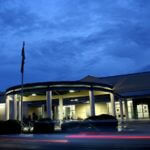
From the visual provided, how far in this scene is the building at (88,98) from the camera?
36.8 metres

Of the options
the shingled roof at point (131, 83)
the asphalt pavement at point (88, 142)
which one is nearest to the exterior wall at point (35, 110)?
the shingled roof at point (131, 83)

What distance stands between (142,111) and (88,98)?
30.3ft

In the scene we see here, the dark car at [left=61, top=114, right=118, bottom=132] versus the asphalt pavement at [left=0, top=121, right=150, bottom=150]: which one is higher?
the dark car at [left=61, top=114, right=118, bottom=132]

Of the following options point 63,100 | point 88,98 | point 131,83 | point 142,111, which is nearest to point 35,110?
point 63,100

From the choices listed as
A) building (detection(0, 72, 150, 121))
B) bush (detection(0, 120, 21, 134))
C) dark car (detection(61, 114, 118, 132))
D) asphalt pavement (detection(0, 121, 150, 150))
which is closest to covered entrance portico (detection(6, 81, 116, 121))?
building (detection(0, 72, 150, 121))

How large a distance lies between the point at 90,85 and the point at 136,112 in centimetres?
1508

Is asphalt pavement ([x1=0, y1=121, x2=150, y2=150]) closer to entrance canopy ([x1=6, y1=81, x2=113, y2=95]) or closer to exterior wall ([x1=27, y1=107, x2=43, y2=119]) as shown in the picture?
entrance canopy ([x1=6, y1=81, x2=113, y2=95])

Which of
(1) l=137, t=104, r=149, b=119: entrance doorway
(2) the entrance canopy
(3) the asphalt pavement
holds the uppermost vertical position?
(2) the entrance canopy

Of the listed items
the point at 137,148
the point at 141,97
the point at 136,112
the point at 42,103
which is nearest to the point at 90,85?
the point at 141,97

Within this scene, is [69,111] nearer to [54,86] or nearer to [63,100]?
[63,100]

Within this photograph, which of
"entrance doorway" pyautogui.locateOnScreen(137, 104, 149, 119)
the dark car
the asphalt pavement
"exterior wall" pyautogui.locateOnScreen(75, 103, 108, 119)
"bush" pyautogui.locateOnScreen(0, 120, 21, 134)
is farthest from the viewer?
"exterior wall" pyautogui.locateOnScreen(75, 103, 108, 119)

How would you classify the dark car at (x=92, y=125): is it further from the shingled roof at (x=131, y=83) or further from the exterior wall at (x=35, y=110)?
the exterior wall at (x=35, y=110)

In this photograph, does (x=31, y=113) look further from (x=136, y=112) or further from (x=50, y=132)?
(x=50, y=132)

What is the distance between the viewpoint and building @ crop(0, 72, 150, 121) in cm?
3681
